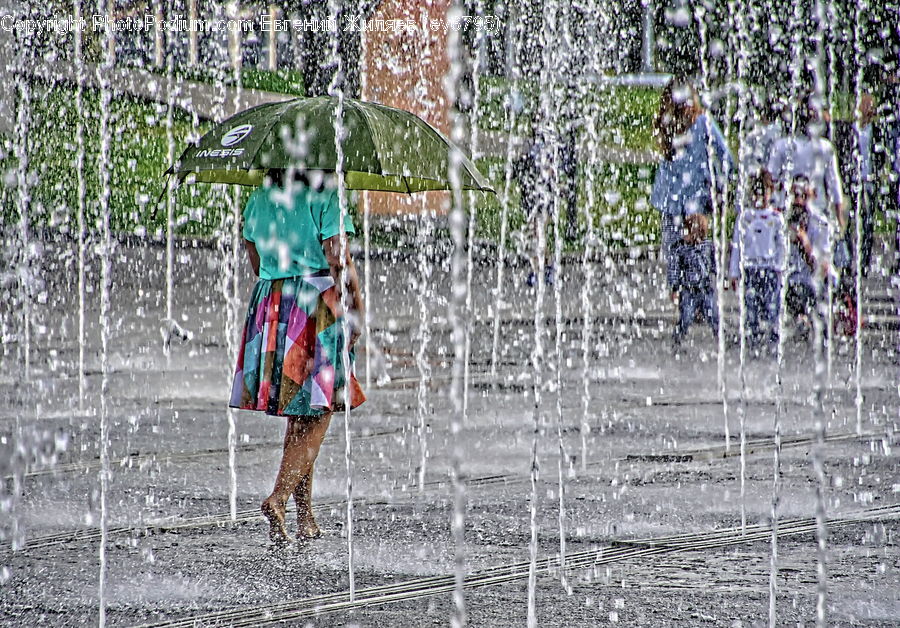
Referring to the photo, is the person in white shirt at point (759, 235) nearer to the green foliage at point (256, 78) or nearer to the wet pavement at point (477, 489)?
the wet pavement at point (477, 489)

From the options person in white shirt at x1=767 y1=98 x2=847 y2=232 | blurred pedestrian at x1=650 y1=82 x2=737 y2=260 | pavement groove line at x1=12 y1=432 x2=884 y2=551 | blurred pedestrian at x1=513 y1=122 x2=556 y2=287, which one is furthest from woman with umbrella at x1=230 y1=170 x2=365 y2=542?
blurred pedestrian at x1=513 y1=122 x2=556 y2=287

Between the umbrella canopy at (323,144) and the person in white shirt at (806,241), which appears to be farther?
the person in white shirt at (806,241)

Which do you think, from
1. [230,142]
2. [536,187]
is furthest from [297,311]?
[536,187]

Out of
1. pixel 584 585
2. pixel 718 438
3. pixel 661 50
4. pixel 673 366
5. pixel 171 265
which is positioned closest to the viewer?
pixel 584 585

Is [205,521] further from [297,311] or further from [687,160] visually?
[687,160]

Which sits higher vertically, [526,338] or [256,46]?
[256,46]

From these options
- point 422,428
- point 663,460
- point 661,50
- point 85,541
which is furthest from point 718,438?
point 661,50

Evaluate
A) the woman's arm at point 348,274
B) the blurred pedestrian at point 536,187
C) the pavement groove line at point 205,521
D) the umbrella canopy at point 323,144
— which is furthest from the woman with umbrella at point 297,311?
the blurred pedestrian at point 536,187

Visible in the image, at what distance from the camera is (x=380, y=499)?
18.4 ft

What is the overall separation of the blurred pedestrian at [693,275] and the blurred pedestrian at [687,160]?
0.28 feet

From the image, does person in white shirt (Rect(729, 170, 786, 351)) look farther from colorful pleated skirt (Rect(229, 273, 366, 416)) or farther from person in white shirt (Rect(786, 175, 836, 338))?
colorful pleated skirt (Rect(229, 273, 366, 416))

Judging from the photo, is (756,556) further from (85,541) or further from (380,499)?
(85,541)

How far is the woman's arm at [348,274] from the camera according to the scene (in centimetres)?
478

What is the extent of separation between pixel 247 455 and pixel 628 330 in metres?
5.35
